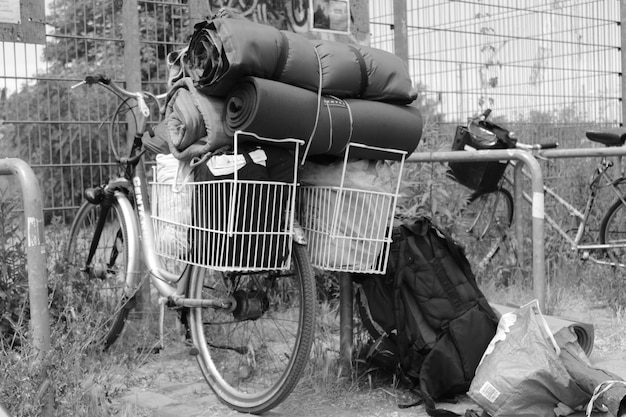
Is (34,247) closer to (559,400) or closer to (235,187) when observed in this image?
(235,187)

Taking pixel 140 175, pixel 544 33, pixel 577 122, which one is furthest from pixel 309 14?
pixel 577 122

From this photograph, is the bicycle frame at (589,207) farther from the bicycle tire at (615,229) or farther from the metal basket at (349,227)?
the metal basket at (349,227)

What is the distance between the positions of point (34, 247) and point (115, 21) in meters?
2.48

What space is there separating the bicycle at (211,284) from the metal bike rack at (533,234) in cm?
26

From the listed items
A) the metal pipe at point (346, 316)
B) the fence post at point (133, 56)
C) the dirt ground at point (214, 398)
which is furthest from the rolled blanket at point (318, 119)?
the fence post at point (133, 56)

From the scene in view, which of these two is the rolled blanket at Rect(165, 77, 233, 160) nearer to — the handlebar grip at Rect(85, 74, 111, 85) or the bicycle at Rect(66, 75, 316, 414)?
the bicycle at Rect(66, 75, 316, 414)

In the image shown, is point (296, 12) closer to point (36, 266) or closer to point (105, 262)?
point (105, 262)

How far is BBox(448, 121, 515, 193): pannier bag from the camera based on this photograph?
5957 mm

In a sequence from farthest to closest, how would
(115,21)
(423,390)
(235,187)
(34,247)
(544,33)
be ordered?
(544,33) → (115,21) → (423,390) → (235,187) → (34,247)

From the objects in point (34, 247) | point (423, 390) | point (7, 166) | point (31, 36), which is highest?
point (31, 36)

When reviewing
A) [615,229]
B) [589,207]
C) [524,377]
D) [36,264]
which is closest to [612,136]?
[589,207]

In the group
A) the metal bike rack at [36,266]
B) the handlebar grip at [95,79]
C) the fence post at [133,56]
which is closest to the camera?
the metal bike rack at [36,266]

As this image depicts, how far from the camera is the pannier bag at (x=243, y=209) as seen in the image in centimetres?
343

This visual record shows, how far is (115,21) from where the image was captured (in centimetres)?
521
